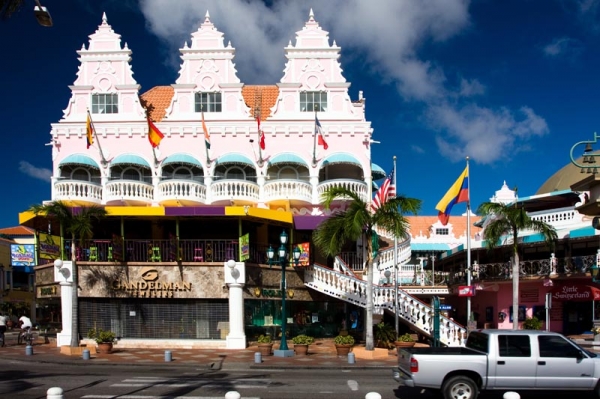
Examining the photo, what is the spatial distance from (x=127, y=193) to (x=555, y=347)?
76.2 feet

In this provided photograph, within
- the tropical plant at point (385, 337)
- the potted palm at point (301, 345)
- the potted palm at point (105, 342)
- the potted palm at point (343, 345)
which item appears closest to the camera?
the potted palm at point (343, 345)

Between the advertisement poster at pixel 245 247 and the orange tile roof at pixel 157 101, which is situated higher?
the orange tile roof at pixel 157 101

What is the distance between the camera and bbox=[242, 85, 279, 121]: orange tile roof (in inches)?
1385

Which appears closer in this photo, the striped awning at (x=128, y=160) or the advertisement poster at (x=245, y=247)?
the advertisement poster at (x=245, y=247)

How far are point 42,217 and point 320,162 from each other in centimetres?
1395

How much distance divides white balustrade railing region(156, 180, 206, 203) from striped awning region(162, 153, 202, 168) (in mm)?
1148

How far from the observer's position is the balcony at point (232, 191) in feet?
104

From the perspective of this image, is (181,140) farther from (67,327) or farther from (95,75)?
(67,327)

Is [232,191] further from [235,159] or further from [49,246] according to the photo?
[49,246]

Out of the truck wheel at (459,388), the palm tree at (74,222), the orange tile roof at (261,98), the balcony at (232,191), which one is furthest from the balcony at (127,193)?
the truck wheel at (459,388)

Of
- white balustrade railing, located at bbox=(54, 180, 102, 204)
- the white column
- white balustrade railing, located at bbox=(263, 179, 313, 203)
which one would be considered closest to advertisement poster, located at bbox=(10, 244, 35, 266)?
white balustrade railing, located at bbox=(54, 180, 102, 204)

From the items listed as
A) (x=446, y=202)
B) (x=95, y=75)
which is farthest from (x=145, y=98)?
(x=446, y=202)

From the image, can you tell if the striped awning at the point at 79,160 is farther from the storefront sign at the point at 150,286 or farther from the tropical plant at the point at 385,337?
the tropical plant at the point at 385,337

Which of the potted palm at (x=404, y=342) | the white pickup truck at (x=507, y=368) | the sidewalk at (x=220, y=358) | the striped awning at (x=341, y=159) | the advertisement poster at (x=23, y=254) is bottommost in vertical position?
the sidewalk at (x=220, y=358)
